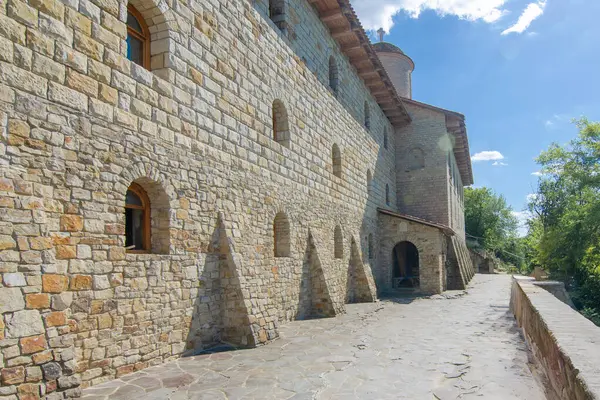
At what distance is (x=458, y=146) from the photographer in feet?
72.1

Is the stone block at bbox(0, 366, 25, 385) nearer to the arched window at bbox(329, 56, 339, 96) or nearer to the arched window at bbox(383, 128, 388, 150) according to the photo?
the arched window at bbox(329, 56, 339, 96)

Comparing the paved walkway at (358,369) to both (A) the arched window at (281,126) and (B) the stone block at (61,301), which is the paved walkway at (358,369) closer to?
(B) the stone block at (61,301)

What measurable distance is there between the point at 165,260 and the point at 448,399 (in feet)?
12.1

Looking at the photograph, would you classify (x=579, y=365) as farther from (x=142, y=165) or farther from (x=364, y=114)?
(x=364, y=114)

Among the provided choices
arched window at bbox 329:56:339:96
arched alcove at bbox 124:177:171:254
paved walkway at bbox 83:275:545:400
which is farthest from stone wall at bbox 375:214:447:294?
arched alcove at bbox 124:177:171:254

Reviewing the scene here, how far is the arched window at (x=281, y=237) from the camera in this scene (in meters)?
8.93

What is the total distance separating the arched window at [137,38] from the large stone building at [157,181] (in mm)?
21

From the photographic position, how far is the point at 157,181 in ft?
18.4

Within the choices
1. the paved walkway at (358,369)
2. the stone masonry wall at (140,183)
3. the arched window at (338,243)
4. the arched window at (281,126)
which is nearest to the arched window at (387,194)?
the arched window at (338,243)

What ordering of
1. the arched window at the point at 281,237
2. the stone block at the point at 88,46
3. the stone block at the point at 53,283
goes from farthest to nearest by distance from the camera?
the arched window at the point at 281,237
the stone block at the point at 88,46
the stone block at the point at 53,283

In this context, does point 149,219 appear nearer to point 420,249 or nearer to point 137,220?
point 137,220

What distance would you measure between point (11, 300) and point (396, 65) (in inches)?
950

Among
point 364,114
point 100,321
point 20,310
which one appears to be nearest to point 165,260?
point 100,321

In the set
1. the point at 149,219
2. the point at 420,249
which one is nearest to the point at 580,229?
the point at 420,249
